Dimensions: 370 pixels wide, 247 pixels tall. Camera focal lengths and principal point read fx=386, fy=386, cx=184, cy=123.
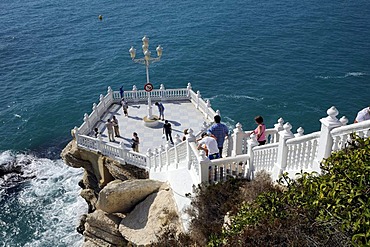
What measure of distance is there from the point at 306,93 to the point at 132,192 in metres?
23.6

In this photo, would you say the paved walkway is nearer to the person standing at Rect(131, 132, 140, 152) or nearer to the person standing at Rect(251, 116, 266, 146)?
the person standing at Rect(131, 132, 140, 152)

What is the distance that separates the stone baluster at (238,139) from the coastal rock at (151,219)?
3.37 metres

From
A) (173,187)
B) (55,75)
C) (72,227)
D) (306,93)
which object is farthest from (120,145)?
(55,75)

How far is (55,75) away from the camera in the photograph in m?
43.7

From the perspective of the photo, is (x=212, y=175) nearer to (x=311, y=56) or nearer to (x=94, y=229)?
(x=94, y=229)

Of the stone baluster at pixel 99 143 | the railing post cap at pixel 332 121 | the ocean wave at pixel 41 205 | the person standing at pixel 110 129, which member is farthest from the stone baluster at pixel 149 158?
the railing post cap at pixel 332 121

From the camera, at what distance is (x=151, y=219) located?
51.4ft

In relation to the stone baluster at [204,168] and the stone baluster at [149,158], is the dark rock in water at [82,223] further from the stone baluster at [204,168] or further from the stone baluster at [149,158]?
the stone baluster at [204,168]

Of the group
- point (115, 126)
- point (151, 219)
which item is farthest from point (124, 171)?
point (151, 219)

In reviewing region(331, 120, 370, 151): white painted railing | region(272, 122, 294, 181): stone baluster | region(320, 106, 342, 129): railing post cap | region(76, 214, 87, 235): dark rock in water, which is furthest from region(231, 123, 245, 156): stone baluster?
region(76, 214, 87, 235): dark rock in water

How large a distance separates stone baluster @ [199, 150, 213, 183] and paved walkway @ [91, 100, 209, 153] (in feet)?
29.6

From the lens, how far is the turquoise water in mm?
33531

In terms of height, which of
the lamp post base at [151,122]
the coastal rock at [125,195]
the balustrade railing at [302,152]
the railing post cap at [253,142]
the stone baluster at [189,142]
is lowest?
the coastal rock at [125,195]

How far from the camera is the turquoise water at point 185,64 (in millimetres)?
33531
